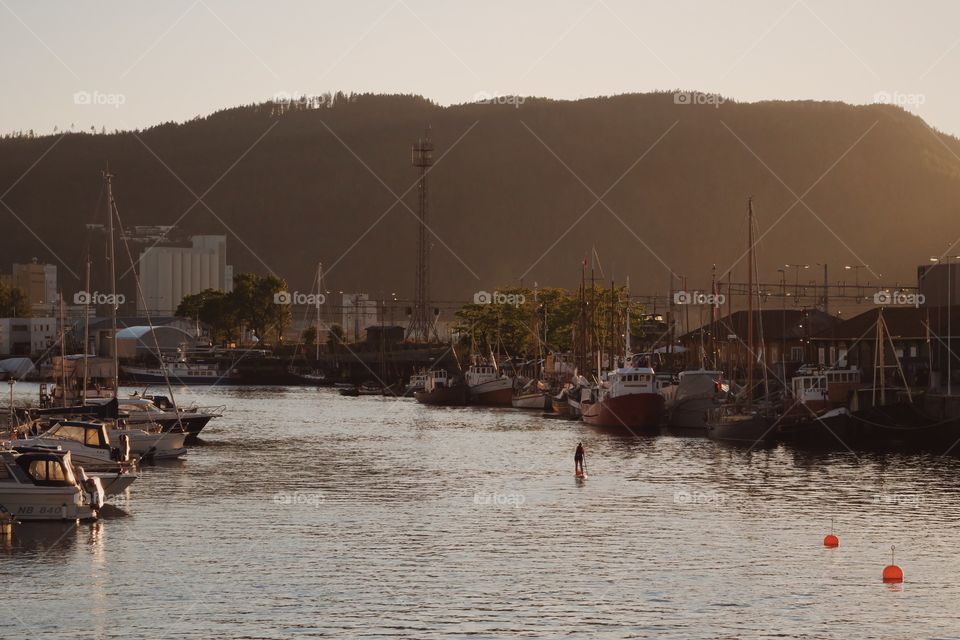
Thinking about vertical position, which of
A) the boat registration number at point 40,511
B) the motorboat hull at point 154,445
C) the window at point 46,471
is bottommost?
the boat registration number at point 40,511

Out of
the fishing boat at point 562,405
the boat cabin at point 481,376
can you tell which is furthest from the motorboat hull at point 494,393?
the fishing boat at point 562,405

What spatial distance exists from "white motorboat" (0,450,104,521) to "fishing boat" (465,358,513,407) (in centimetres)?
12171

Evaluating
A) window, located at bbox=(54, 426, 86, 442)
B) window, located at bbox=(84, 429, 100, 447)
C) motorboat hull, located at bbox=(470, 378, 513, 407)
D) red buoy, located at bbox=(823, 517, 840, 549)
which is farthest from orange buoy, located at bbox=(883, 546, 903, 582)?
motorboat hull, located at bbox=(470, 378, 513, 407)

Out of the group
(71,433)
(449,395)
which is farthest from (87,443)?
(449,395)

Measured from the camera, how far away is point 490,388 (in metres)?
181

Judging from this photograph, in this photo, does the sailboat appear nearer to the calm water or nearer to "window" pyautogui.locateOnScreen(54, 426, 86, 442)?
the calm water

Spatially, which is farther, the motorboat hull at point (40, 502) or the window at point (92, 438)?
the window at point (92, 438)

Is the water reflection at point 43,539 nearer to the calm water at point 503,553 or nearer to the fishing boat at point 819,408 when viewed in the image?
the calm water at point 503,553

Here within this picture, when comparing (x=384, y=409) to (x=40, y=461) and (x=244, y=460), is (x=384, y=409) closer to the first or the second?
(x=244, y=460)

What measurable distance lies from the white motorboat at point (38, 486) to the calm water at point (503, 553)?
1.56m

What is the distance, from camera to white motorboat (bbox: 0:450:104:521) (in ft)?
182

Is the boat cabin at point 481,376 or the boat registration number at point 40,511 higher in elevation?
the boat cabin at point 481,376

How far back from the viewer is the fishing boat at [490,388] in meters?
178

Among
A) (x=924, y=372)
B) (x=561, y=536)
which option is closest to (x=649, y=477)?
(x=561, y=536)
